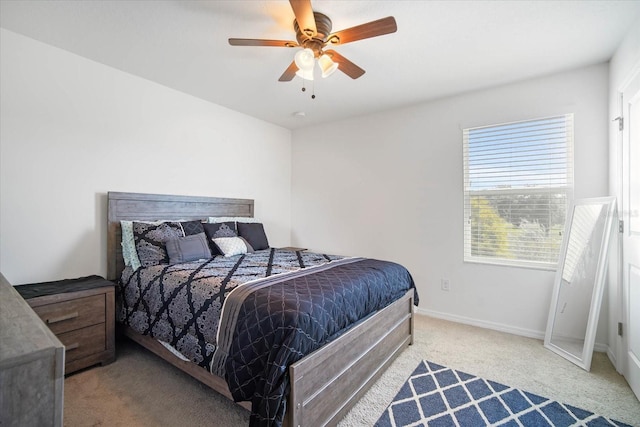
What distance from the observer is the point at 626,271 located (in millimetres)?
2100

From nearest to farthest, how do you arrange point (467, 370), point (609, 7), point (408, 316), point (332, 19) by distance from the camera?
1. point (609, 7)
2. point (332, 19)
3. point (467, 370)
4. point (408, 316)

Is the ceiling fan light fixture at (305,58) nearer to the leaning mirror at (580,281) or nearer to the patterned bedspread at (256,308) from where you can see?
the patterned bedspread at (256,308)

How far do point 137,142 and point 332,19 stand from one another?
2187 mm

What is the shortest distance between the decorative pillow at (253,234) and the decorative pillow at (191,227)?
0.49 metres

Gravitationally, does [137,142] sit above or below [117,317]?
above

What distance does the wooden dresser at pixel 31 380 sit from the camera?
2.38ft

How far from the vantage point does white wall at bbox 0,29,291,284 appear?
87.5 inches

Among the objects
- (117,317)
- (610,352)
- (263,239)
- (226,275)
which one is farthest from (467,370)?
(117,317)

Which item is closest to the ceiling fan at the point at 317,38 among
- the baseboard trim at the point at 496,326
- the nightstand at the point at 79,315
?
the nightstand at the point at 79,315

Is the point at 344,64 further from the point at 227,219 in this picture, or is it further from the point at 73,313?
the point at 73,313

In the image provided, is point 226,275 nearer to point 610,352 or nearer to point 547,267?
point 547,267

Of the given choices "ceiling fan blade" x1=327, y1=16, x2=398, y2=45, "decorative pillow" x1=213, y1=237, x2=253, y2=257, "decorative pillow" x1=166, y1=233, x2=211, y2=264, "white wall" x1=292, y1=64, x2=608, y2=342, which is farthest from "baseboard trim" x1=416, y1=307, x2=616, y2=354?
"ceiling fan blade" x1=327, y1=16, x2=398, y2=45

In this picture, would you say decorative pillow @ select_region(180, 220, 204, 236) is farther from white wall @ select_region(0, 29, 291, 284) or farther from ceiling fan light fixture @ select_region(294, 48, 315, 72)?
ceiling fan light fixture @ select_region(294, 48, 315, 72)

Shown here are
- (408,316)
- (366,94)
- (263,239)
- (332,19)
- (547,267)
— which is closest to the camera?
(332,19)
